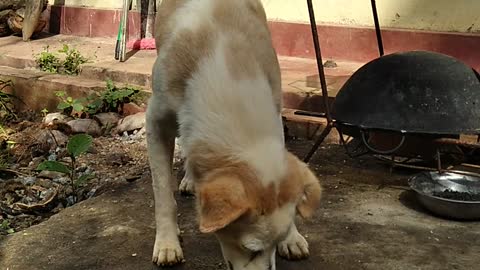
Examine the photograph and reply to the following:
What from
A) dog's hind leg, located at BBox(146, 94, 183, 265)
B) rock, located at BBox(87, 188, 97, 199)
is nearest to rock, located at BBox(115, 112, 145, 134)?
rock, located at BBox(87, 188, 97, 199)

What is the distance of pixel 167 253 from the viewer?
321 centimetres

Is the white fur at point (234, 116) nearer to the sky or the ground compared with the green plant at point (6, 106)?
nearer to the sky

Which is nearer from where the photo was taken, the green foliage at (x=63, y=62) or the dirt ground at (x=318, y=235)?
the dirt ground at (x=318, y=235)

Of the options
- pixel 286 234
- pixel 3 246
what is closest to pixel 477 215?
pixel 286 234

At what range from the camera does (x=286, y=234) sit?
2600 mm

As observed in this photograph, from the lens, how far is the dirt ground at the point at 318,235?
3.22 m

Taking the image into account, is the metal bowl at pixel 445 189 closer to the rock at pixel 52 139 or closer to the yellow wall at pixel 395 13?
the yellow wall at pixel 395 13

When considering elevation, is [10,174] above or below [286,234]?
below

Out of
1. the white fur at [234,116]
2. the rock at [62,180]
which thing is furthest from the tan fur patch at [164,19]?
the rock at [62,180]

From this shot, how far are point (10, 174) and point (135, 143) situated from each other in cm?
96

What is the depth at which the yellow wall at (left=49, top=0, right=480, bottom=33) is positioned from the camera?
571 centimetres

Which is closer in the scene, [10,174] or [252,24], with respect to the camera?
[252,24]

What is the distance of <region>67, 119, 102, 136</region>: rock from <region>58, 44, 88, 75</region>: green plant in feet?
3.87

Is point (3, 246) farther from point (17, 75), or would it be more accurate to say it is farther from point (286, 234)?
point (17, 75)
